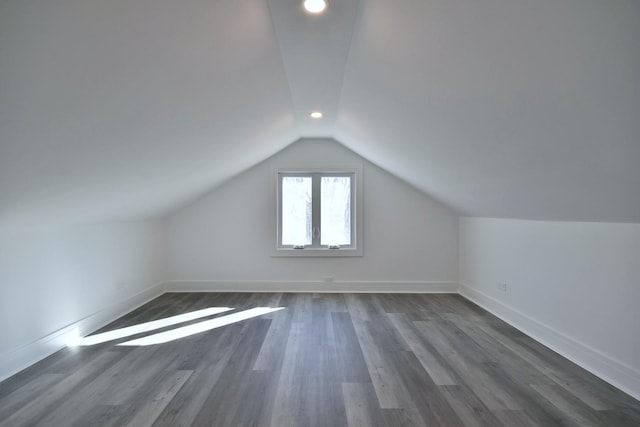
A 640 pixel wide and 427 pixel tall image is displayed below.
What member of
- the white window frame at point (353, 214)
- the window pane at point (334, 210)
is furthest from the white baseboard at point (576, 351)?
the window pane at point (334, 210)

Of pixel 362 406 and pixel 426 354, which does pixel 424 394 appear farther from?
pixel 426 354

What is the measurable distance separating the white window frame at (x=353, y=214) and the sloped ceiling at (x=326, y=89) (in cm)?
181

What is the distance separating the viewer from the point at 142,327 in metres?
3.54

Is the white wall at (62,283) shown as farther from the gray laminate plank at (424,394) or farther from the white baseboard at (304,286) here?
the gray laminate plank at (424,394)

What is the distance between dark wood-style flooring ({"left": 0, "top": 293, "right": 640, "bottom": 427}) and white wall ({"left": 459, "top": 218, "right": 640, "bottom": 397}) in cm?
18

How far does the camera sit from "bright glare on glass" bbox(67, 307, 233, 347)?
10.3 feet

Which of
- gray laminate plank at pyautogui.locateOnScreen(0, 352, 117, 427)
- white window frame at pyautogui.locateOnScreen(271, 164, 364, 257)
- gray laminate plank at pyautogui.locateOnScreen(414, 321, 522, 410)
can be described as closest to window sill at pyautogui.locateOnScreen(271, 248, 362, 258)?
white window frame at pyautogui.locateOnScreen(271, 164, 364, 257)

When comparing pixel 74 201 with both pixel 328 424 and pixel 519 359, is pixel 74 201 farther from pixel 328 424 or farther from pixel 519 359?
pixel 519 359

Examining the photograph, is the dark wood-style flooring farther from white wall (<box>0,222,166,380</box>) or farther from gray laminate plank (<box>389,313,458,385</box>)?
white wall (<box>0,222,166,380</box>)

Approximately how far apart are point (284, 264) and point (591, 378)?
3.74 m

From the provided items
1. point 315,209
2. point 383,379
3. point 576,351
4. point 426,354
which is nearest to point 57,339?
point 383,379

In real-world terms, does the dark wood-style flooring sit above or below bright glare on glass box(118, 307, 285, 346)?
below

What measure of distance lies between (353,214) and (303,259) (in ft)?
3.51

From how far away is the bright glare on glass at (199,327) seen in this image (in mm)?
3148
